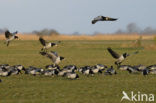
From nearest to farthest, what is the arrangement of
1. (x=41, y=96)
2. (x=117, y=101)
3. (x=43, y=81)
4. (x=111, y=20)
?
1. (x=117, y=101)
2. (x=41, y=96)
3. (x=111, y=20)
4. (x=43, y=81)

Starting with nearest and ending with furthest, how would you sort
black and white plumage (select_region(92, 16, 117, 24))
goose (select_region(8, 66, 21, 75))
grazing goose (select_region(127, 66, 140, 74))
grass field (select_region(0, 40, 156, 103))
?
grass field (select_region(0, 40, 156, 103))
black and white plumage (select_region(92, 16, 117, 24))
goose (select_region(8, 66, 21, 75))
grazing goose (select_region(127, 66, 140, 74))

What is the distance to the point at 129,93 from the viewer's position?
65.7 feet

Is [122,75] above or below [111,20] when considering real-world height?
below

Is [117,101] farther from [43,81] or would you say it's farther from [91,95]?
[43,81]

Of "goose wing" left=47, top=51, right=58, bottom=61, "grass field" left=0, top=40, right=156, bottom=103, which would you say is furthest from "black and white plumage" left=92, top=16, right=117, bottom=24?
"goose wing" left=47, top=51, right=58, bottom=61

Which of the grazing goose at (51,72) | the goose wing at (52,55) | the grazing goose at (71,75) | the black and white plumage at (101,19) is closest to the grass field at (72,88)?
the grazing goose at (71,75)

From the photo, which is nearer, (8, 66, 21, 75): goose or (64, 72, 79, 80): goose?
(64, 72, 79, 80): goose

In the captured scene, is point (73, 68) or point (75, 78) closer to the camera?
point (75, 78)

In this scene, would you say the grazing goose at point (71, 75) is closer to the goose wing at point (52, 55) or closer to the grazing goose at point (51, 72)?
the grazing goose at point (51, 72)

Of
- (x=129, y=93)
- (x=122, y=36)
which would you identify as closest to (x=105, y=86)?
(x=129, y=93)

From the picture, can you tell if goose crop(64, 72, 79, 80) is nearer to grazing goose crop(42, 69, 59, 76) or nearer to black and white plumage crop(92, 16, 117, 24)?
grazing goose crop(42, 69, 59, 76)

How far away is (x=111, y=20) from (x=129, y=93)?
4017mm

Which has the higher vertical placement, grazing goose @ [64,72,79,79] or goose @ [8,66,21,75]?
goose @ [8,66,21,75]

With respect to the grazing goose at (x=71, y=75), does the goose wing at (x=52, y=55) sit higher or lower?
higher
